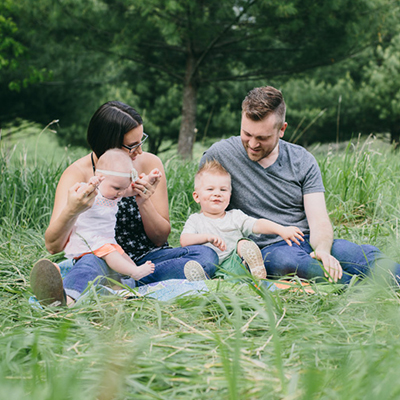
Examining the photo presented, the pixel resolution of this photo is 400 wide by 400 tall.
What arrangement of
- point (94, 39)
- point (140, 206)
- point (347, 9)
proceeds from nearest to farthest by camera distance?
point (140, 206) < point (347, 9) < point (94, 39)

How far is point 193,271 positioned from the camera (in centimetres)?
245

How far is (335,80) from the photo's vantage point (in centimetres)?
1263

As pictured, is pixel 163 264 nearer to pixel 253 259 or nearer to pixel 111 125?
pixel 253 259

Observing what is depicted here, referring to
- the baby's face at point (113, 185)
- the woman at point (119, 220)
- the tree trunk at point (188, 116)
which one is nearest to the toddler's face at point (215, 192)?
the woman at point (119, 220)

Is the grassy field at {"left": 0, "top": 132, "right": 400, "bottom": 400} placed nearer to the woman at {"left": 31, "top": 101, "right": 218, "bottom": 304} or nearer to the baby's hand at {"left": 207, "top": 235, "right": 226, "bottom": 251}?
the woman at {"left": 31, "top": 101, "right": 218, "bottom": 304}

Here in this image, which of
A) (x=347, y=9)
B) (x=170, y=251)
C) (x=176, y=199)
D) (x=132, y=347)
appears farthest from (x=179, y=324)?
(x=347, y=9)

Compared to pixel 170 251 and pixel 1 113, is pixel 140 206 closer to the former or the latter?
pixel 170 251

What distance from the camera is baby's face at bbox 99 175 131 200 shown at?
2246 mm

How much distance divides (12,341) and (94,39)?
7.42 metres

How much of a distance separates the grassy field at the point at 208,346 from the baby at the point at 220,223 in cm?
52

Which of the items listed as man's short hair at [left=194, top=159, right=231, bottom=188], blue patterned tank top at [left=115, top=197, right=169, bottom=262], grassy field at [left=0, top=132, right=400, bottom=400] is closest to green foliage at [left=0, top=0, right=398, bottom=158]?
man's short hair at [left=194, top=159, right=231, bottom=188]

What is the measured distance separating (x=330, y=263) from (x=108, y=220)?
1204 mm

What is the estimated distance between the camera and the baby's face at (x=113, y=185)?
2246 mm

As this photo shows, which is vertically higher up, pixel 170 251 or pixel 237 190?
pixel 237 190
